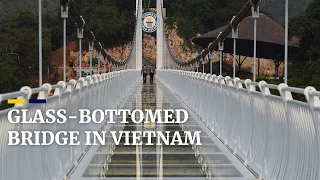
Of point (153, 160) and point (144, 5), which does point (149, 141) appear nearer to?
point (153, 160)

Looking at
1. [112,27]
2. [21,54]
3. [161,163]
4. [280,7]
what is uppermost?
[280,7]

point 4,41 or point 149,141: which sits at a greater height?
point 4,41

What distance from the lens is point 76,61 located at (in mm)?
126312

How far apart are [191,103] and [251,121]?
12075 mm

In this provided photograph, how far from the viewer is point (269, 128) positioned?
8.67 metres

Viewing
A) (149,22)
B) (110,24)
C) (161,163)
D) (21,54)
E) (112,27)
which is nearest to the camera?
(161,163)

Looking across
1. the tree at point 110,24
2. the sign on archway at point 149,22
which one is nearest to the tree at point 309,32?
the tree at point 110,24

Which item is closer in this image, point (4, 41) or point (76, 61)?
point (4, 41)

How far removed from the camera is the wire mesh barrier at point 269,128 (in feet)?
21.0

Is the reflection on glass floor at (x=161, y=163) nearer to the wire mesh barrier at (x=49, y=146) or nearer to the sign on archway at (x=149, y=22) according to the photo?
the wire mesh barrier at (x=49, y=146)

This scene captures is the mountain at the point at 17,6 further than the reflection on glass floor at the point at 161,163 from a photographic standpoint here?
Yes

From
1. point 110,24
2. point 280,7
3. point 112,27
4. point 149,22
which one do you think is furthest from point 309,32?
point 280,7

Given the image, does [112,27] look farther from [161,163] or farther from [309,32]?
[161,163]

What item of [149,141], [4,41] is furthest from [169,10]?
[149,141]
